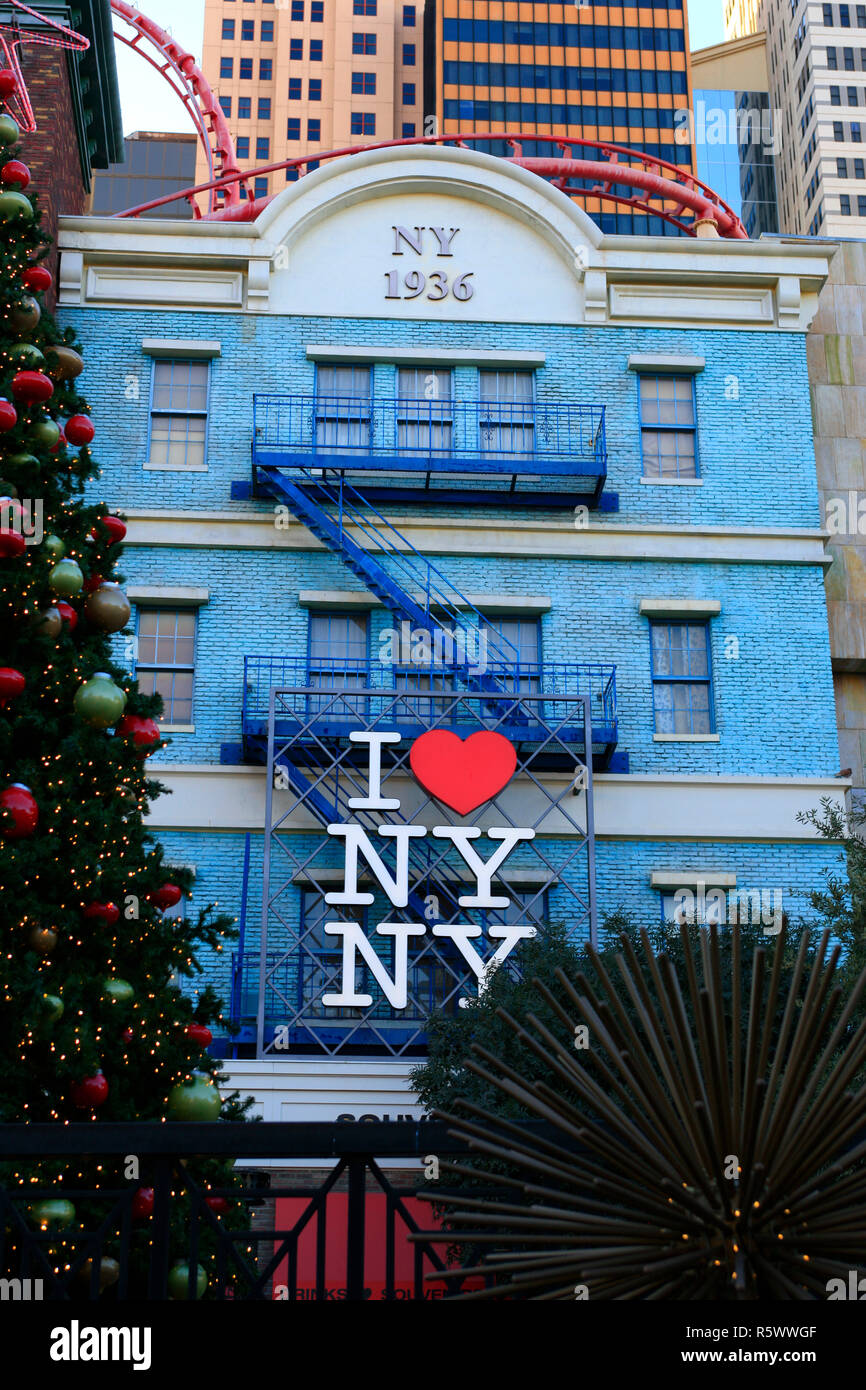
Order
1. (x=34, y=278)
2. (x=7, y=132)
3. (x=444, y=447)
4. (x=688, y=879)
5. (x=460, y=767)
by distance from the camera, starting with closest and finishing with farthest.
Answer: (x=34, y=278) → (x=7, y=132) → (x=460, y=767) → (x=688, y=879) → (x=444, y=447)

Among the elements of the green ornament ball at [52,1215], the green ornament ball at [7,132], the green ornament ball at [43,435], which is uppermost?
the green ornament ball at [7,132]

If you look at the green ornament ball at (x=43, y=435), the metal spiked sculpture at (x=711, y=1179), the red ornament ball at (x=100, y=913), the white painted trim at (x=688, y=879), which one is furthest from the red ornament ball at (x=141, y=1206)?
the white painted trim at (x=688, y=879)

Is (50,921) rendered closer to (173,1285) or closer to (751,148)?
(173,1285)

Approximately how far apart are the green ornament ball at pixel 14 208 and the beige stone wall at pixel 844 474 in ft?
54.0

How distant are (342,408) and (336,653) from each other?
13.0ft

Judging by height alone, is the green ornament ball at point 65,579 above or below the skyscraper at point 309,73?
below

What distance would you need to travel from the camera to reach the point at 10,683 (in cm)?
859

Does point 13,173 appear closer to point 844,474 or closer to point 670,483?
point 670,483

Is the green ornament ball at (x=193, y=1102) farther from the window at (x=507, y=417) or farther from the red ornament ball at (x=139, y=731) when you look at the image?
the window at (x=507, y=417)

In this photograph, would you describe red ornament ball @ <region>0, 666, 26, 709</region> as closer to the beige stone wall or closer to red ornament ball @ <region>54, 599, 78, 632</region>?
red ornament ball @ <region>54, 599, 78, 632</region>

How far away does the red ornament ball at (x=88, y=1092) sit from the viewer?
8195 millimetres
